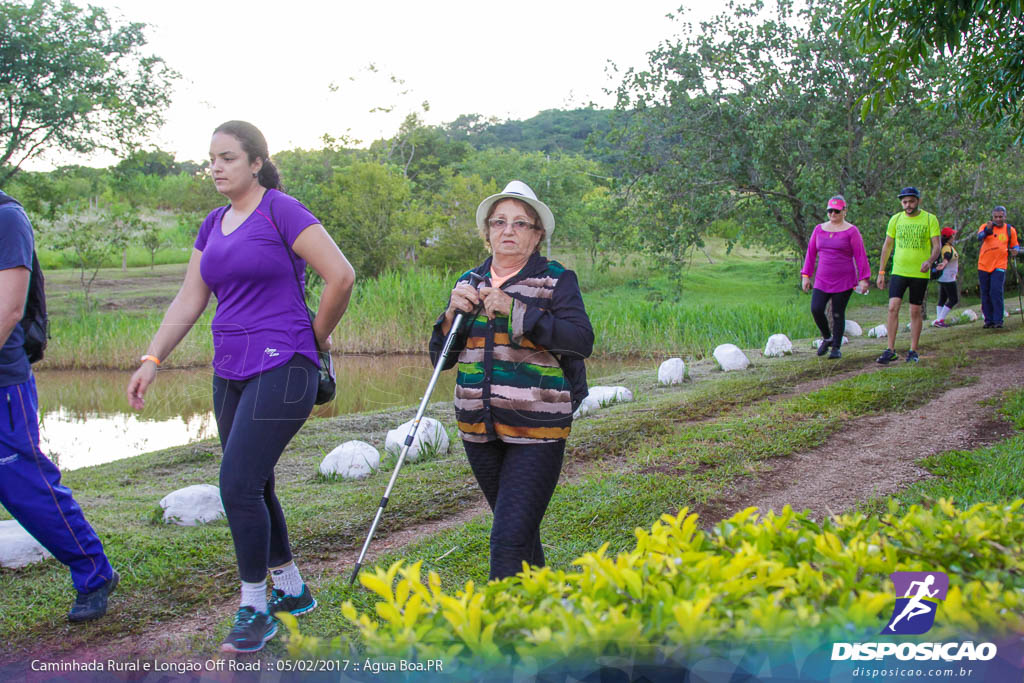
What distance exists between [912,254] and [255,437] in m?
7.98

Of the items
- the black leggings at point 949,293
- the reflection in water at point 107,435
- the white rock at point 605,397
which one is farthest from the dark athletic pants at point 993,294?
the reflection in water at point 107,435

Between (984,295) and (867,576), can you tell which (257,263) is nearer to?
(867,576)

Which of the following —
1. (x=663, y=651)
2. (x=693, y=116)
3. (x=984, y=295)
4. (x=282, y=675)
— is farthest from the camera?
(x=693, y=116)

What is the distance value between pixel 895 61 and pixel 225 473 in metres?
6.81

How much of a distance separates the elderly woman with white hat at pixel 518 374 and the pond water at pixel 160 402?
255 inches

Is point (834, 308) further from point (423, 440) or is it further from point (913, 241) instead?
point (423, 440)

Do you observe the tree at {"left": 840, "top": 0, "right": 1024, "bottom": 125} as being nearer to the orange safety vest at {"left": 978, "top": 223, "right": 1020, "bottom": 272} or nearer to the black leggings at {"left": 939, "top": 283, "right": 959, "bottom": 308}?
the orange safety vest at {"left": 978, "top": 223, "right": 1020, "bottom": 272}

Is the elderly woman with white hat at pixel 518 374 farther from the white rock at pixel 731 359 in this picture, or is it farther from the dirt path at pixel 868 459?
the white rock at pixel 731 359

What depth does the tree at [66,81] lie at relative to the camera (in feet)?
62.3

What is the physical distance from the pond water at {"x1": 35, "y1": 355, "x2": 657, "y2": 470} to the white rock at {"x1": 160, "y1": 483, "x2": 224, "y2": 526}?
149 inches

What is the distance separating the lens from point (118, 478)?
669 cm

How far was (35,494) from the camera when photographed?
11.3 feet

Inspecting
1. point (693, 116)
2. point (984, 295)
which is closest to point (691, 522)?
point (984, 295)

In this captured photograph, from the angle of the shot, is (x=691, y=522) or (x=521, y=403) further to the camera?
(x=521, y=403)
